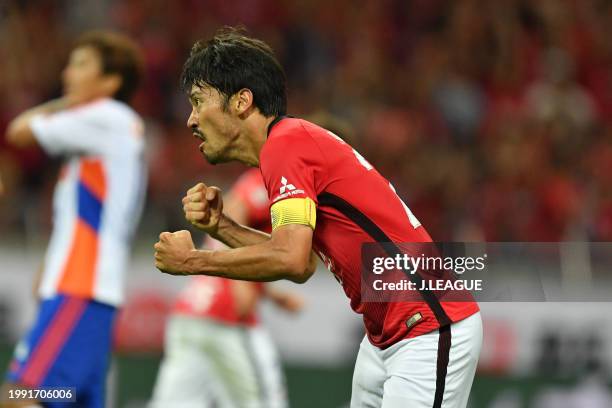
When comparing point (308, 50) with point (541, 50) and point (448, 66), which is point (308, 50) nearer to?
point (448, 66)

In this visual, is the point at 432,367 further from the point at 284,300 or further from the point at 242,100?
the point at 284,300

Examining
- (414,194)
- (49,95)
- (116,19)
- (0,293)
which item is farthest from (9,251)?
(116,19)

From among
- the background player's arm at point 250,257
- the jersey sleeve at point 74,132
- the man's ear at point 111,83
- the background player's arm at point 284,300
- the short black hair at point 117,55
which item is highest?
the short black hair at point 117,55

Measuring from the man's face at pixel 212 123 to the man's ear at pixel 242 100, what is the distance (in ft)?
0.14

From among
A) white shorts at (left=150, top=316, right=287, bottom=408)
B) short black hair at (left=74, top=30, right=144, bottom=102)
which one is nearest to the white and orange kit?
short black hair at (left=74, top=30, right=144, bottom=102)

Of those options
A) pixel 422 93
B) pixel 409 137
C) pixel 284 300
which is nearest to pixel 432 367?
pixel 284 300

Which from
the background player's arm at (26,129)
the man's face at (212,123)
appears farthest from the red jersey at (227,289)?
the man's face at (212,123)

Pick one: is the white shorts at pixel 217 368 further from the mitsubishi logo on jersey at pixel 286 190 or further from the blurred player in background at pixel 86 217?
the mitsubishi logo on jersey at pixel 286 190

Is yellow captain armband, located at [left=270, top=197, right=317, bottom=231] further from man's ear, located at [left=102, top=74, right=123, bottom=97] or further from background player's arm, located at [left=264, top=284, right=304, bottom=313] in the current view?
background player's arm, located at [left=264, top=284, right=304, bottom=313]

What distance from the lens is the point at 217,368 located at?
681 cm

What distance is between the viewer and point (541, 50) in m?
10.9

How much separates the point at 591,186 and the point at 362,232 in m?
5.93

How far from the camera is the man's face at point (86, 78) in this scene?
5.58m

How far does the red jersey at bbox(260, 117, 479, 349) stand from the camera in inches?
145
